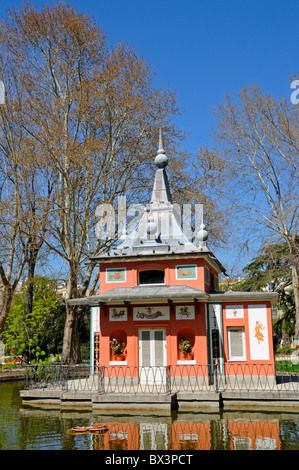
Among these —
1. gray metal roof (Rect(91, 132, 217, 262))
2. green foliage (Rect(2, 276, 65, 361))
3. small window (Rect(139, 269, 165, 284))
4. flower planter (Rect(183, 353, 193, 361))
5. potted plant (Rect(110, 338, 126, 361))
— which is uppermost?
gray metal roof (Rect(91, 132, 217, 262))

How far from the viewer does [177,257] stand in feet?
73.3

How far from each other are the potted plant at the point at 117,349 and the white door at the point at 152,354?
0.91 meters

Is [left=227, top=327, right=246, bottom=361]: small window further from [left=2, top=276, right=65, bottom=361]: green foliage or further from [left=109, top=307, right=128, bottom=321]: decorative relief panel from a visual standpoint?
[left=2, top=276, right=65, bottom=361]: green foliage

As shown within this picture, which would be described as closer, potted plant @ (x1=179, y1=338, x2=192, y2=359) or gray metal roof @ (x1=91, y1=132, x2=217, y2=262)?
potted plant @ (x1=179, y1=338, x2=192, y2=359)

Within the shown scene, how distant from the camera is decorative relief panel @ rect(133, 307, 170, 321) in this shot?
2178 centimetres

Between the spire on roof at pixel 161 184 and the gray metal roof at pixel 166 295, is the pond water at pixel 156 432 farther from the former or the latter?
the spire on roof at pixel 161 184

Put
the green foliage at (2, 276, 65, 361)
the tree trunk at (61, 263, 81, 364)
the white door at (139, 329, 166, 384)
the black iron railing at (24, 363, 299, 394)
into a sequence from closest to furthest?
the black iron railing at (24, 363, 299, 394) < the white door at (139, 329, 166, 384) < the tree trunk at (61, 263, 81, 364) < the green foliage at (2, 276, 65, 361)

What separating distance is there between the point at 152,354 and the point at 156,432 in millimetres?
7927

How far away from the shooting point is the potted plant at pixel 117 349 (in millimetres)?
21828

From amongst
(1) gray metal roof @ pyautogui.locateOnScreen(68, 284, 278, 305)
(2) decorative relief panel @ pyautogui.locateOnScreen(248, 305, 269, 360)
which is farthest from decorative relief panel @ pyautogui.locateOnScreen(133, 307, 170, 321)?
(2) decorative relief panel @ pyautogui.locateOnScreen(248, 305, 269, 360)

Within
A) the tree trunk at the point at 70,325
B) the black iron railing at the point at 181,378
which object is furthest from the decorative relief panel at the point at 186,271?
the tree trunk at the point at 70,325

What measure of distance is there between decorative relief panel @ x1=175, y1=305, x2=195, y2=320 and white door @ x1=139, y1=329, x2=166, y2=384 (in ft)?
3.71

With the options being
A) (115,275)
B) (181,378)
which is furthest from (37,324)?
(181,378)
